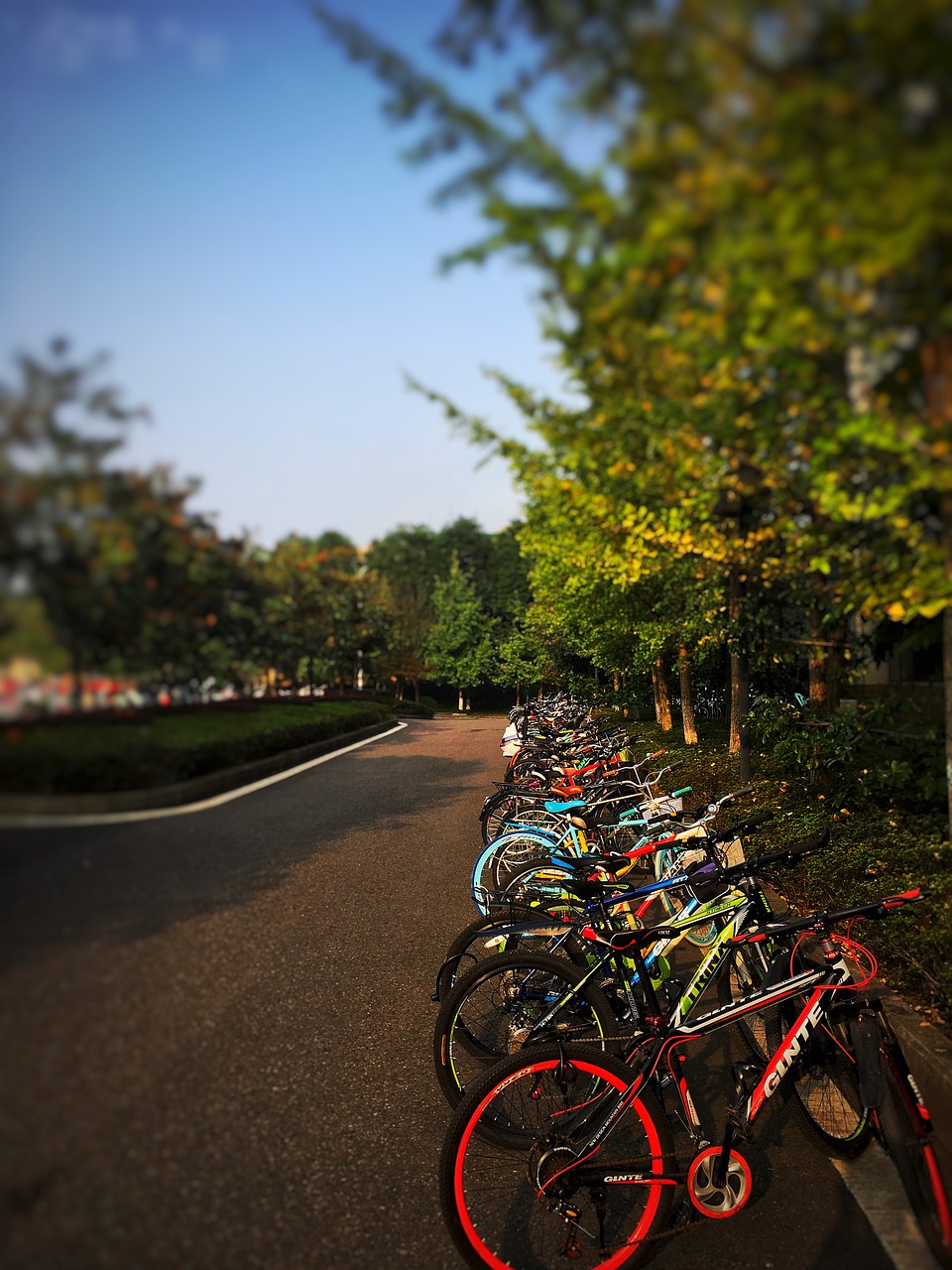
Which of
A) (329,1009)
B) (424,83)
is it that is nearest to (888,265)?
(424,83)

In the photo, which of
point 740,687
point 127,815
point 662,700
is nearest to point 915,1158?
point 127,815

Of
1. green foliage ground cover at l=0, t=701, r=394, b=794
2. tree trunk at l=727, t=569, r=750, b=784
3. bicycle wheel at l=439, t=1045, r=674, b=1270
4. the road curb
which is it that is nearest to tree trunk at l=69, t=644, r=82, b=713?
green foliage ground cover at l=0, t=701, r=394, b=794

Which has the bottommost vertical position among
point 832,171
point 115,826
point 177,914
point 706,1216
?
point 706,1216

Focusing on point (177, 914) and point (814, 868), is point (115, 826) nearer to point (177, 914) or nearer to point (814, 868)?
point (177, 914)

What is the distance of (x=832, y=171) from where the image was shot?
110cm

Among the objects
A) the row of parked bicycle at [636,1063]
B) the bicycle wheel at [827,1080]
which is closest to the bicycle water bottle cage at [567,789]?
the row of parked bicycle at [636,1063]

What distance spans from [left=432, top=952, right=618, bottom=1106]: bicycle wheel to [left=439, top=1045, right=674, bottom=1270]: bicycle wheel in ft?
0.81

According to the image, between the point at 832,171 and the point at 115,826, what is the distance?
4.29 feet

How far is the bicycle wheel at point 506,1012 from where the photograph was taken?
3475 millimetres

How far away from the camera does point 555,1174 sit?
2.87m

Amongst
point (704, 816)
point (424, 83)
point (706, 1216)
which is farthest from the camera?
point (704, 816)

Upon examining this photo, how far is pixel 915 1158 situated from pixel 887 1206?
366mm

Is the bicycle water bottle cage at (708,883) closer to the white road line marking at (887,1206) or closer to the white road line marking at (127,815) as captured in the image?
the white road line marking at (887,1206)

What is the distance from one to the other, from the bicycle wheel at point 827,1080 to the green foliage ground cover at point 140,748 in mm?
2553
